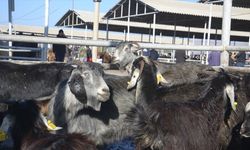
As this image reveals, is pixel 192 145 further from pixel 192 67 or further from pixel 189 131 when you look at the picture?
pixel 192 67

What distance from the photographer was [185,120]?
473 centimetres

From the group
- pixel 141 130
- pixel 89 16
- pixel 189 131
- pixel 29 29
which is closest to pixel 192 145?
pixel 189 131

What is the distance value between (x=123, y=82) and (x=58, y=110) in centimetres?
113

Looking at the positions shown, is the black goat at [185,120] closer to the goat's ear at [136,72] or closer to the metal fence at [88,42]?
the goat's ear at [136,72]

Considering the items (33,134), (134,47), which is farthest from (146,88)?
(33,134)

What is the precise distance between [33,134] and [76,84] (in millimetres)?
1292

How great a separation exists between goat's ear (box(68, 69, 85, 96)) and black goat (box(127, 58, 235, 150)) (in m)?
0.66

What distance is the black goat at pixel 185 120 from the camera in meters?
4.56

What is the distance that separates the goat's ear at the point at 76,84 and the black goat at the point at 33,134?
674 mm

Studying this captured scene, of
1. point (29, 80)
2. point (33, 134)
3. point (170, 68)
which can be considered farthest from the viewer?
point (170, 68)

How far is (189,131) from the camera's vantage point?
469 centimetres

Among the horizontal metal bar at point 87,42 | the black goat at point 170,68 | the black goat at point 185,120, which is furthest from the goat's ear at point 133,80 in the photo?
the horizontal metal bar at point 87,42

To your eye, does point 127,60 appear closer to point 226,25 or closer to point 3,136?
point 226,25

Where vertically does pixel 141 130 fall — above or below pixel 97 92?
below
